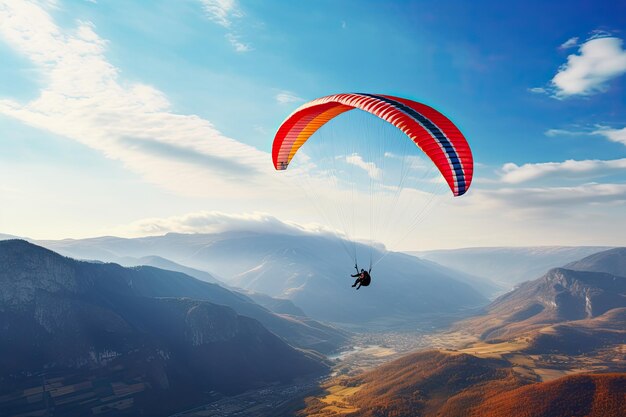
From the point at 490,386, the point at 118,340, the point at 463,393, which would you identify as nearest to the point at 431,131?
the point at 463,393

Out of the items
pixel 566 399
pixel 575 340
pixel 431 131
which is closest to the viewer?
pixel 431 131

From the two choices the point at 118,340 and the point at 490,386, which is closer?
the point at 490,386

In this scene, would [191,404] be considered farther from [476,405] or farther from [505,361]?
[505,361]

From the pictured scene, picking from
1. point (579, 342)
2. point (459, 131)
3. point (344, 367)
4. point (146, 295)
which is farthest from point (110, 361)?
point (579, 342)

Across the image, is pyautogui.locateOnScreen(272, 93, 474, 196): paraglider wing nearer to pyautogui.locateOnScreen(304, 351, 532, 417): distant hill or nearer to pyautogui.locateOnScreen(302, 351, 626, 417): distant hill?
pyautogui.locateOnScreen(302, 351, 626, 417): distant hill

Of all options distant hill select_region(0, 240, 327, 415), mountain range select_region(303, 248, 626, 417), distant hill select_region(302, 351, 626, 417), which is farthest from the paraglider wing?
distant hill select_region(0, 240, 327, 415)

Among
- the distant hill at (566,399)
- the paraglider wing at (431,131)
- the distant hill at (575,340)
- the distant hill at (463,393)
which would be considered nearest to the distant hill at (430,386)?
the distant hill at (463,393)

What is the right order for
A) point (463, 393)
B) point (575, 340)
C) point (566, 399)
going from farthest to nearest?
point (575, 340)
point (463, 393)
point (566, 399)

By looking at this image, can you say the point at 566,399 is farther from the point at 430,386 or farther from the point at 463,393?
the point at 430,386

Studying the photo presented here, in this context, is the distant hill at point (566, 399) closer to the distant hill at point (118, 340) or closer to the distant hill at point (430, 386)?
the distant hill at point (430, 386)

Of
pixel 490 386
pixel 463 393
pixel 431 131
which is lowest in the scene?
pixel 463 393
